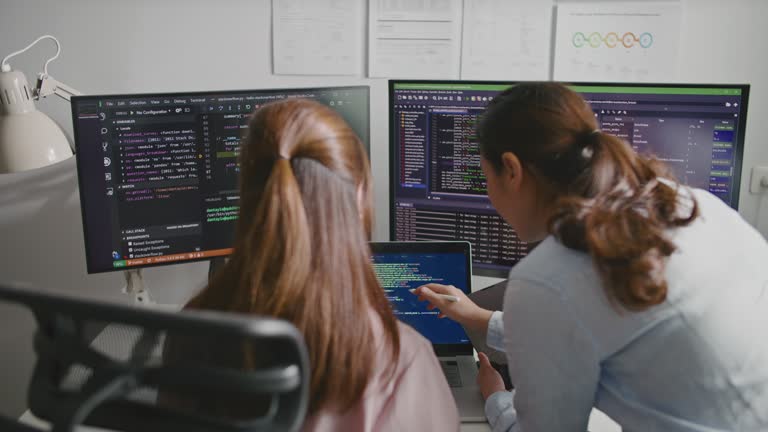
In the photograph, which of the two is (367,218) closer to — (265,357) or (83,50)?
(265,357)

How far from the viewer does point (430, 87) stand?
1.48 meters

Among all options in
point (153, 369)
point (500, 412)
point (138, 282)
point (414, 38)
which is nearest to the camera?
point (153, 369)

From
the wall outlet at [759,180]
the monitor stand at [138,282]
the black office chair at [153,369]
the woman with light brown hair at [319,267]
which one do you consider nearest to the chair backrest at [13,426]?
the black office chair at [153,369]

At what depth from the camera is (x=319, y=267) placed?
81 centimetres

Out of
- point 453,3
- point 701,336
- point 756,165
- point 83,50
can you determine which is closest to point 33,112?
point 83,50

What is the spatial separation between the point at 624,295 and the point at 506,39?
95 cm

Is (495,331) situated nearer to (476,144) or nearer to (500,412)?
(500,412)

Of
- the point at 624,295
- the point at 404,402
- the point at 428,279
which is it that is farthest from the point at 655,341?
the point at 428,279

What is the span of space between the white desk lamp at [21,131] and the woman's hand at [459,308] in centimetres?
77

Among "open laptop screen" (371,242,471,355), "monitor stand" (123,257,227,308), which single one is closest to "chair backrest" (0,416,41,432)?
"open laptop screen" (371,242,471,355)

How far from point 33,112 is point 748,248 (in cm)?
130

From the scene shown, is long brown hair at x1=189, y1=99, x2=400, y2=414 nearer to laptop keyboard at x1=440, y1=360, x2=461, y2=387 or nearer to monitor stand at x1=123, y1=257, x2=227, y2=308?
laptop keyboard at x1=440, y1=360, x2=461, y2=387

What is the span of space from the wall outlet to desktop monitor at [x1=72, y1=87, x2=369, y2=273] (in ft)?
3.16

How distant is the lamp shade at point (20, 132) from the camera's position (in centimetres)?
136
